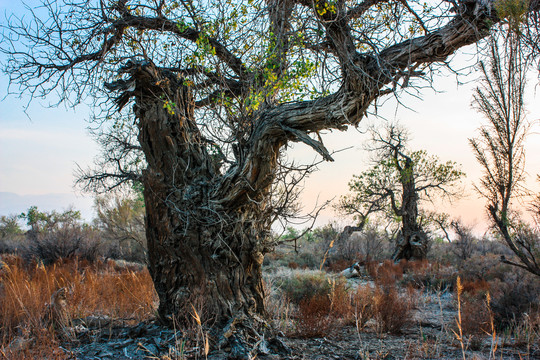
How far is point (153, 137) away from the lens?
4859 mm

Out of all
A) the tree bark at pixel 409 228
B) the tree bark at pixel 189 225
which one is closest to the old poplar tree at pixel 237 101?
the tree bark at pixel 189 225

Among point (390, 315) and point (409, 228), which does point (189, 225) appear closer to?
point (390, 315)

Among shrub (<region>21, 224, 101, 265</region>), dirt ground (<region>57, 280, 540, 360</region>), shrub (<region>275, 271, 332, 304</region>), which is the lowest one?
dirt ground (<region>57, 280, 540, 360</region>)

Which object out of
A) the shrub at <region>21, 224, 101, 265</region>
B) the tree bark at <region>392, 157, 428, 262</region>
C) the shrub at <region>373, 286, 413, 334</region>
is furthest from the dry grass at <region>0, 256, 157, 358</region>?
the tree bark at <region>392, 157, 428, 262</region>

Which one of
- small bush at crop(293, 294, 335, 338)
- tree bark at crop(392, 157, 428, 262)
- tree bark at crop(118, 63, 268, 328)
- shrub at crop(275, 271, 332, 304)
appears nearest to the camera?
tree bark at crop(118, 63, 268, 328)

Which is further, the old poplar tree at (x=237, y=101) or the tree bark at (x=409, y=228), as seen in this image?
the tree bark at (x=409, y=228)

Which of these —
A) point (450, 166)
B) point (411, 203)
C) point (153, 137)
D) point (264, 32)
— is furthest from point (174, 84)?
point (450, 166)

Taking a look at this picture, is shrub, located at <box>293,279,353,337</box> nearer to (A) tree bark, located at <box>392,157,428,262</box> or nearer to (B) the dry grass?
(B) the dry grass

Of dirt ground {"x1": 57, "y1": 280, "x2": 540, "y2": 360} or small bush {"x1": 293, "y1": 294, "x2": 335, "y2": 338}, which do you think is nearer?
dirt ground {"x1": 57, "y1": 280, "x2": 540, "y2": 360}

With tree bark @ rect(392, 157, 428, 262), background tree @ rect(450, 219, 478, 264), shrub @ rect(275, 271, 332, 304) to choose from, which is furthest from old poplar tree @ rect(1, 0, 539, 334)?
background tree @ rect(450, 219, 478, 264)

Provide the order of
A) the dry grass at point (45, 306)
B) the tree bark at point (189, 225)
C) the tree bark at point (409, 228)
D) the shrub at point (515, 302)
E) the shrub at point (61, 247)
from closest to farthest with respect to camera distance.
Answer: the dry grass at point (45, 306) → the tree bark at point (189, 225) → the shrub at point (515, 302) → the shrub at point (61, 247) → the tree bark at point (409, 228)

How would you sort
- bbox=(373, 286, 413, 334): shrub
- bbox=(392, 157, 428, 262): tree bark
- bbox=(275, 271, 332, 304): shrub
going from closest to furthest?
1. bbox=(373, 286, 413, 334): shrub
2. bbox=(275, 271, 332, 304): shrub
3. bbox=(392, 157, 428, 262): tree bark

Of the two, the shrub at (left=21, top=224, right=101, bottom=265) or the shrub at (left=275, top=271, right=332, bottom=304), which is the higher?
the shrub at (left=21, top=224, right=101, bottom=265)

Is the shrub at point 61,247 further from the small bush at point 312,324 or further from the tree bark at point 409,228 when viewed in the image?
the tree bark at point 409,228
